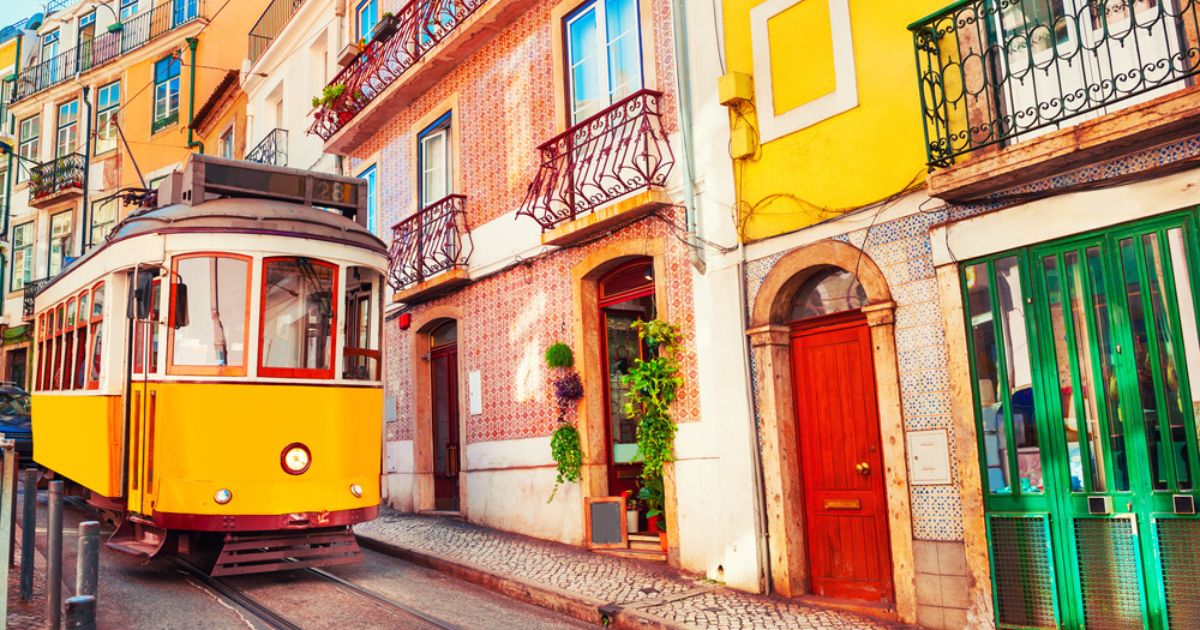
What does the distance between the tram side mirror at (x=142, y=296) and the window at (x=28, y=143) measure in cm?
2646

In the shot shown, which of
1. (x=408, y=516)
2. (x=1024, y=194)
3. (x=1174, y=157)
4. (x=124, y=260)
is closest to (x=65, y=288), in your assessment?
(x=124, y=260)

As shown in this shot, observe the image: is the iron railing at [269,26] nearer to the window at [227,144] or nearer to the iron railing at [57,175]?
the window at [227,144]

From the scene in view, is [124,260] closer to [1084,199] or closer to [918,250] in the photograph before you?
[918,250]

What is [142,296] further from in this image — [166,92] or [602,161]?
[166,92]

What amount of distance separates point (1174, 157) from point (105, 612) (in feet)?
25.0

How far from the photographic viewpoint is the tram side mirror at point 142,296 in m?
7.12

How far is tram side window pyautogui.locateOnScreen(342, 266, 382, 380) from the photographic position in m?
7.75

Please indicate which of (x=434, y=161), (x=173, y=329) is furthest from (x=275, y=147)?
(x=173, y=329)

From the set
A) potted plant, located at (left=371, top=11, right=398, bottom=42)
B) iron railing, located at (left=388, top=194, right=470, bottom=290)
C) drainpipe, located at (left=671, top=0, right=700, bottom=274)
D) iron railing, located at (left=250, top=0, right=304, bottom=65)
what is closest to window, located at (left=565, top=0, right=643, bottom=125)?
drainpipe, located at (left=671, top=0, right=700, bottom=274)

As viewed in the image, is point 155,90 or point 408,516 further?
point 155,90

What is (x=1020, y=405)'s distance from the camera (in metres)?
5.91

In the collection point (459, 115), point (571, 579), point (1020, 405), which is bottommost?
point (571, 579)

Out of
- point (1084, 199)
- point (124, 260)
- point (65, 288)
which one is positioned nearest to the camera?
point (1084, 199)

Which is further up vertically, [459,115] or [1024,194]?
[459,115]
